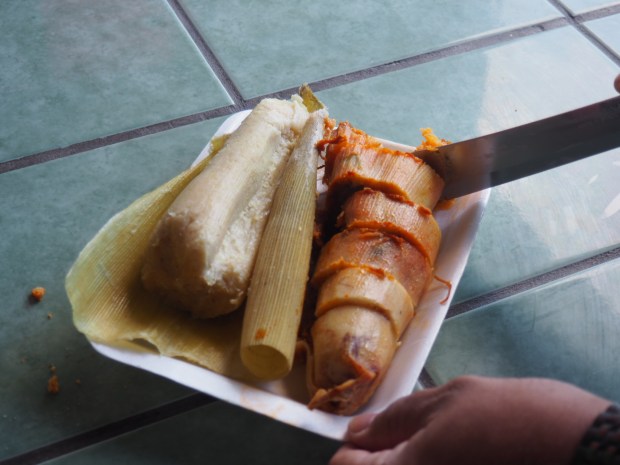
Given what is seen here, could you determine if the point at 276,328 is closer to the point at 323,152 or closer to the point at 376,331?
the point at 376,331

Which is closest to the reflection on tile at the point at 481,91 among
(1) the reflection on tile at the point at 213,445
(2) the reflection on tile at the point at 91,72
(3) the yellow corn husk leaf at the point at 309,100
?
(3) the yellow corn husk leaf at the point at 309,100

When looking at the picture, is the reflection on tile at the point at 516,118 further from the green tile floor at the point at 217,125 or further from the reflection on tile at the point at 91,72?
the reflection on tile at the point at 91,72

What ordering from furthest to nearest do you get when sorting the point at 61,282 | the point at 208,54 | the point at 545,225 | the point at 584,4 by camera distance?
the point at 584,4
the point at 208,54
the point at 545,225
the point at 61,282

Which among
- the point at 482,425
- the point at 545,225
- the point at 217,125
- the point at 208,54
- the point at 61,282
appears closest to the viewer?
the point at 482,425

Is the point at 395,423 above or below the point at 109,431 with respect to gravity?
above

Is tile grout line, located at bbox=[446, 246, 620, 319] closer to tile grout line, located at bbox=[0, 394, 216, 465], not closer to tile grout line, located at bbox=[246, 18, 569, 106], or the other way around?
tile grout line, located at bbox=[0, 394, 216, 465]

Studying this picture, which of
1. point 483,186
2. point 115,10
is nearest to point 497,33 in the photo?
point 483,186

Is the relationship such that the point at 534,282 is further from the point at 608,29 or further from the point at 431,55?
the point at 608,29

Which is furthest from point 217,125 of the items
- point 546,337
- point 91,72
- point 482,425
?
point 482,425
